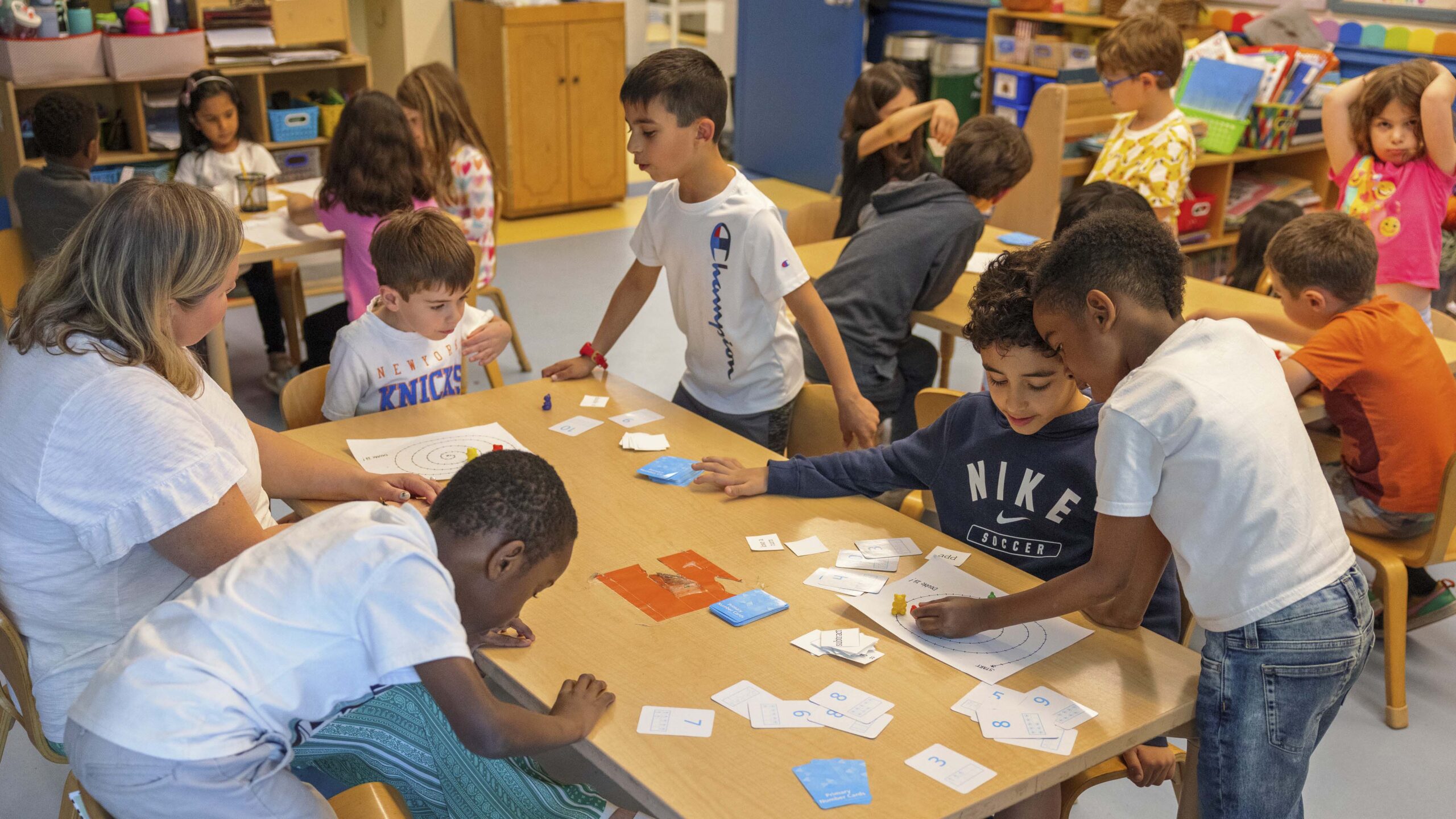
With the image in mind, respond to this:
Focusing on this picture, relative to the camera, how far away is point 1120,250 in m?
1.59

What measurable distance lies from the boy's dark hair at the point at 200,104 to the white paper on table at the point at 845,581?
11.6 feet

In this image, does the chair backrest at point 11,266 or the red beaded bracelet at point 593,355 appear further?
the chair backrest at point 11,266

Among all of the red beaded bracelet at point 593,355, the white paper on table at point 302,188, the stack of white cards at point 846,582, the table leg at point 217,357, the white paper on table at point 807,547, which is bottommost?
the table leg at point 217,357

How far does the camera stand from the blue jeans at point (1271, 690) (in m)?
1.56

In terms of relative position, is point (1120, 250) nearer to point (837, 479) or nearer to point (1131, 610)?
point (1131, 610)

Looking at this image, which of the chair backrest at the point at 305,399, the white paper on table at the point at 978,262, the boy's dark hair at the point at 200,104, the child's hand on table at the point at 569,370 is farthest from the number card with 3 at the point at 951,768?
Result: the boy's dark hair at the point at 200,104

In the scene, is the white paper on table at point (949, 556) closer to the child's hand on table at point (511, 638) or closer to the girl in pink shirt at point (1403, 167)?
the child's hand on table at point (511, 638)

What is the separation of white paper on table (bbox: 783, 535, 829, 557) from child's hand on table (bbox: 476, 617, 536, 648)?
47 cm

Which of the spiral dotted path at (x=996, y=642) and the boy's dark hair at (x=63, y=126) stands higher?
the boy's dark hair at (x=63, y=126)

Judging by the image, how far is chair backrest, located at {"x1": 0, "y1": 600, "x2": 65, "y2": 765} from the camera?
1728mm

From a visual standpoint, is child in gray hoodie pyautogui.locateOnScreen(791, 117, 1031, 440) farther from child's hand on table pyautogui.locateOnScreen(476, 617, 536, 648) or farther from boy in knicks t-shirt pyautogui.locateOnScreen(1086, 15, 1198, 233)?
child's hand on table pyautogui.locateOnScreen(476, 617, 536, 648)

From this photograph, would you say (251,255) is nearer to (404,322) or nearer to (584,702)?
(404,322)

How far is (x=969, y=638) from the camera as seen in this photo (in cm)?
168

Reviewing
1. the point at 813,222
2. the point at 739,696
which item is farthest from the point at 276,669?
the point at 813,222
